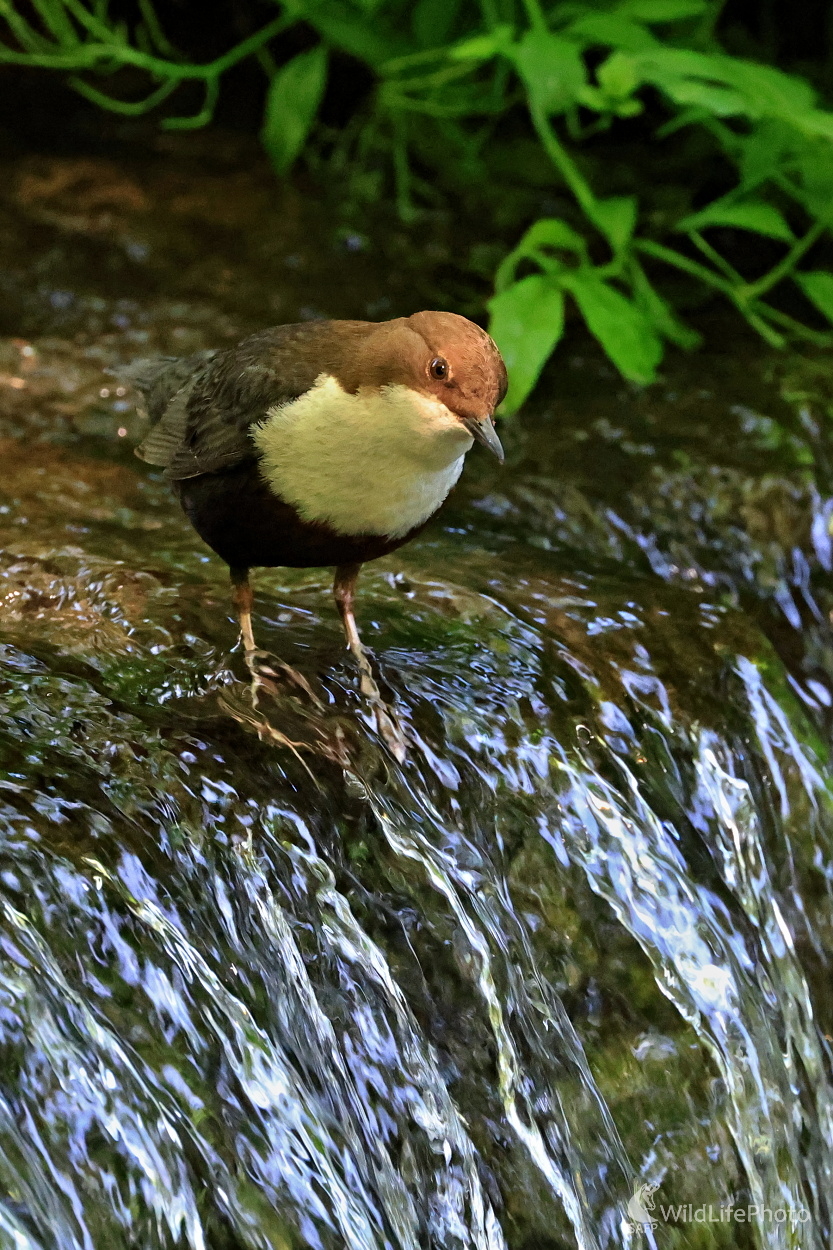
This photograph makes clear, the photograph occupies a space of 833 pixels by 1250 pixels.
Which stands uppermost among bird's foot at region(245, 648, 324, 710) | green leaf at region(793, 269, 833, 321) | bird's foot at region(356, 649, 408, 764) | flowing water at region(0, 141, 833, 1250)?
green leaf at region(793, 269, 833, 321)

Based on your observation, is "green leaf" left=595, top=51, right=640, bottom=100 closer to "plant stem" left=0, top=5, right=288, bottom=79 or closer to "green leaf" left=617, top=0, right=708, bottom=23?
"green leaf" left=617, top=0, right=708, bottom=23

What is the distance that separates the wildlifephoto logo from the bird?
1.04 metres

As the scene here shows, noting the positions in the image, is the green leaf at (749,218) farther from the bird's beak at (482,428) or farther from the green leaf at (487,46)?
the bird's beak at (482,428)

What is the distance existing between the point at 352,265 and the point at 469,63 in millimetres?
726

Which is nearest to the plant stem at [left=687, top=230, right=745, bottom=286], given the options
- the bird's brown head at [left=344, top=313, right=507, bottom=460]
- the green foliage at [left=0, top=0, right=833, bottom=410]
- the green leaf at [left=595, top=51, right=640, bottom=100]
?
the green foliage at [left=0, top=0, right=833, bottom=410]

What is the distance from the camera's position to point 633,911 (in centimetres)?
261

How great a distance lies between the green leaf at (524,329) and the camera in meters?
3.45

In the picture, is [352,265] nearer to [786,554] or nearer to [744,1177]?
[786,554]

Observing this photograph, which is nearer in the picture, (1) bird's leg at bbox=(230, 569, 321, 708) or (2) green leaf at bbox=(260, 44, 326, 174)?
(1) bird's leg at bbox=(230, 569, 321, 708)

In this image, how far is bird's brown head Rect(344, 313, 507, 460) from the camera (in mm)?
2074

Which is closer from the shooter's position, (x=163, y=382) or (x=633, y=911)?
(x=633, y=911)

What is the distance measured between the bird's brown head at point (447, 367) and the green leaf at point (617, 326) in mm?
1564

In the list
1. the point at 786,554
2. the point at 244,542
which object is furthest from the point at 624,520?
the point at 244,542

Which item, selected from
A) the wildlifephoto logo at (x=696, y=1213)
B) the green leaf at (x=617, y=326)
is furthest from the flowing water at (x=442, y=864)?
the green leaf at (x=617, y=326)
